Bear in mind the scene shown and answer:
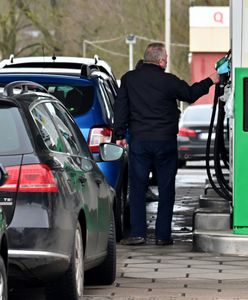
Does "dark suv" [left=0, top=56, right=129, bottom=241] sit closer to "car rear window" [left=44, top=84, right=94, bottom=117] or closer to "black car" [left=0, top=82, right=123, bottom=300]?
"car rear window" [left=44, top=84, right=94, bottom=117]

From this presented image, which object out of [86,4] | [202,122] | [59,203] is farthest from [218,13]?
[59,203]

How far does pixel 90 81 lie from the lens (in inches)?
463

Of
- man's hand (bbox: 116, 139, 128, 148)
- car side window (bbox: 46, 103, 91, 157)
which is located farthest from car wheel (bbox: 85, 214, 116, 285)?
man's hand (bbox: 116, 139, 128, 148)

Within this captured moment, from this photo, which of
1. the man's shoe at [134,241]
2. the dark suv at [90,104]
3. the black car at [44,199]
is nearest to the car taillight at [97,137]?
the dark suv at [90,104]

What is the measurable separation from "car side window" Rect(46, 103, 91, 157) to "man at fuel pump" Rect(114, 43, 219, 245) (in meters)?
2.33

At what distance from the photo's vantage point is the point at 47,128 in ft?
27.0

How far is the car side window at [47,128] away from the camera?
8.02 m

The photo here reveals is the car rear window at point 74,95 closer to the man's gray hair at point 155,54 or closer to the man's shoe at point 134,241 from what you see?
the man's gray hair at point 155,54

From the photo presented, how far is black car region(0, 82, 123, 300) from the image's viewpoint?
752 centimetres

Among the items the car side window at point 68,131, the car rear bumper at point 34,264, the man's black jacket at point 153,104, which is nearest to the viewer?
the car rear bumper at point 34,264

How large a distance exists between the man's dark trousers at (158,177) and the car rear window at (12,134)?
3850 millimetres

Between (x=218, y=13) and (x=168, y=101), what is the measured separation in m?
39.7

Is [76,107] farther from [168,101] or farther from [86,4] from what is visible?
[86,4]

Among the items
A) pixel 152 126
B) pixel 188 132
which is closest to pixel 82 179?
pixel 152 126
